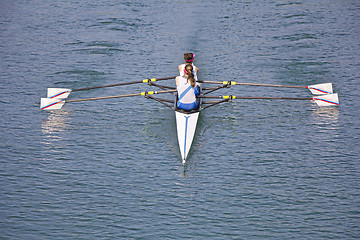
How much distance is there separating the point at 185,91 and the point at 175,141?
68.6 inches

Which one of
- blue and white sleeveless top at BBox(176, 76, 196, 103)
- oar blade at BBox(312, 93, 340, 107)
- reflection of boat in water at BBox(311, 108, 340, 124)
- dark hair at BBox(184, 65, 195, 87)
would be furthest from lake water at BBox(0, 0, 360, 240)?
dark hair at BBox(184, 65, 195, 87)

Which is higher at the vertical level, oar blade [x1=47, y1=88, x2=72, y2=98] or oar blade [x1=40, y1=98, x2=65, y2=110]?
oar blade [x1=47, y1=88, x2=72, y2=98]

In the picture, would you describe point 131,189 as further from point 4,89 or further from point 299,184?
point 4,89

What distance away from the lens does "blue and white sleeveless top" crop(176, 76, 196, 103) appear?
591 inches

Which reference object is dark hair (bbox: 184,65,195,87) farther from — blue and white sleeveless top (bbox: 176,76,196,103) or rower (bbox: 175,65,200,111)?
blue and white sleeveless top (bbox: 176,76,196,103)

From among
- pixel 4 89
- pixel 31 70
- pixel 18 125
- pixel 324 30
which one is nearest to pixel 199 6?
pixel 324 30

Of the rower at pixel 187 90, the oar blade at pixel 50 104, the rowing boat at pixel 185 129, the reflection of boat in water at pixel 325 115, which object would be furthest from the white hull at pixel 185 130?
the oar blade at pixel 50 104

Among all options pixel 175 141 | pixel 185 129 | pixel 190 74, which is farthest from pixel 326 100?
pixel 185 129

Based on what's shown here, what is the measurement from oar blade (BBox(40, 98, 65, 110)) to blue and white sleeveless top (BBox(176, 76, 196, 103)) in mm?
5349

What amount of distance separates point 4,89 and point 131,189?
9955 mm

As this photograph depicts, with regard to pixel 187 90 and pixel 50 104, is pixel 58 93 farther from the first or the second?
pixel 187 90

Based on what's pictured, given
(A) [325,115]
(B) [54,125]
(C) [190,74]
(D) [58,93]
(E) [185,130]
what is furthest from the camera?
(D) [58,93]

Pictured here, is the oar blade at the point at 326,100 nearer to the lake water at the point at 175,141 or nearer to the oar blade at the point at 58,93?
the lake water at the point at 175,141

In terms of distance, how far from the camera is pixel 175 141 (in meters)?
15.8
